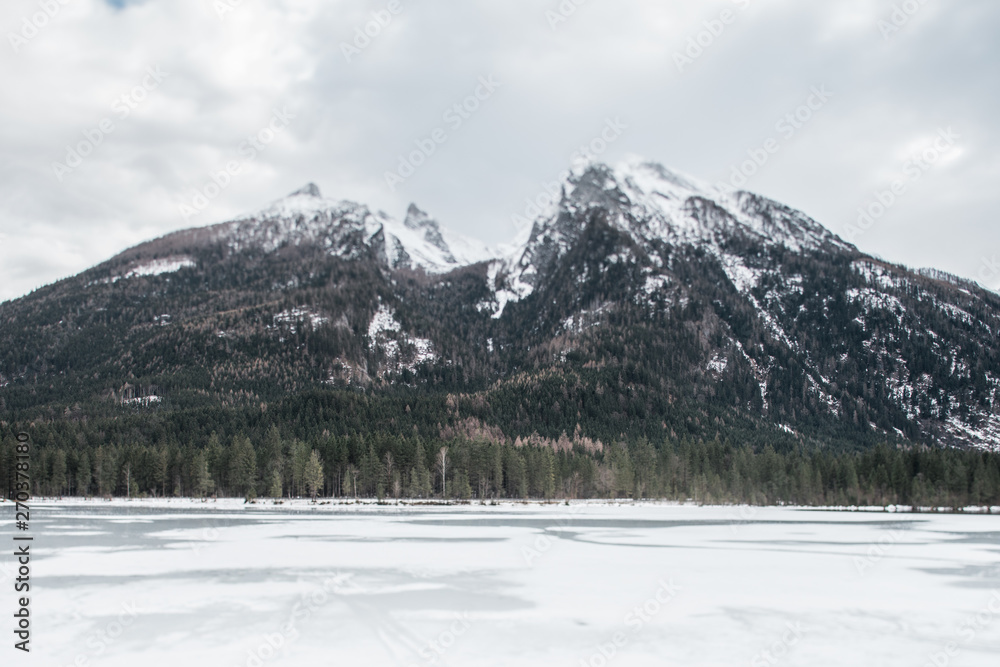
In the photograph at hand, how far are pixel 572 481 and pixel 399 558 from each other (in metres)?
105

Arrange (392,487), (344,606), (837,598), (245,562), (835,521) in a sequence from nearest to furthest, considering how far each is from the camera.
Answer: (344,606) < (837,598) < (245,562) < (835,521) < (392,487)

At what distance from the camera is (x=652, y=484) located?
14925cm

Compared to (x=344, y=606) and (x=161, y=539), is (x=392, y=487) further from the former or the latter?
(x=344, y=606)

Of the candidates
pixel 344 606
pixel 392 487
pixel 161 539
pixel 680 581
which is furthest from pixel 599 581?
pixel 392 487
